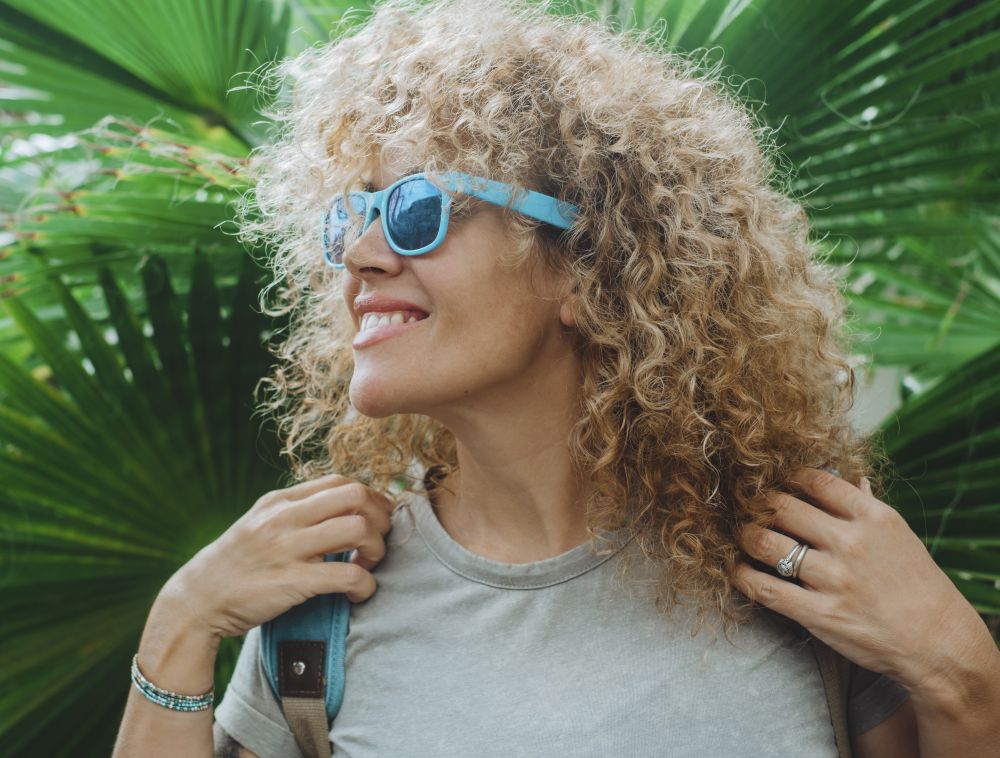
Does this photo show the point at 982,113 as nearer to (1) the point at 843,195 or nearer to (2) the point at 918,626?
(1) the point at 843,195

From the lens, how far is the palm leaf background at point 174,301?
5.29 ft

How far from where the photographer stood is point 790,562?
4.17 feet

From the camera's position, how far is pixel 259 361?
5.81 ft

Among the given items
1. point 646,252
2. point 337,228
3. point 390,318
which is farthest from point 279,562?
point 646,252

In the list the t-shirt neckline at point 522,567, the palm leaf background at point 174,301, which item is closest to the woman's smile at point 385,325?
the t-shirt neckline at point 522,567

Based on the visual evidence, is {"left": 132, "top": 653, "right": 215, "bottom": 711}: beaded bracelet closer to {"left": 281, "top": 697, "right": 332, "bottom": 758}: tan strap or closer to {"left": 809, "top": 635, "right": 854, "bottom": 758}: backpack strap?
{"left": 281, "top": 697, "right": 332, "bottom": 758}: tan strap

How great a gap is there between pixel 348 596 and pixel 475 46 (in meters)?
0.85

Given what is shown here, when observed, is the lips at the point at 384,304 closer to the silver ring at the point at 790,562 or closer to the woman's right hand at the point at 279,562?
the woman's right hand at the point at 279,562

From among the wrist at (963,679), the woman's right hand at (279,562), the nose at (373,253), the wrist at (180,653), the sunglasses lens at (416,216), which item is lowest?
the wrist at (180,653)

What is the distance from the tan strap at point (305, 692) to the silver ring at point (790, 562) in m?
0.67

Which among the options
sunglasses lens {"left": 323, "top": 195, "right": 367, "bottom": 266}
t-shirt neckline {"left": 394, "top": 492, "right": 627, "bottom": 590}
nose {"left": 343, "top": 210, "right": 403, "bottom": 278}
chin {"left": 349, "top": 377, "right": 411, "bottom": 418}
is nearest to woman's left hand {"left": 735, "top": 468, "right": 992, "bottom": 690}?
t-shirt neckline {"left": 394, "top": 492, "right": 627, "bottom": 590}

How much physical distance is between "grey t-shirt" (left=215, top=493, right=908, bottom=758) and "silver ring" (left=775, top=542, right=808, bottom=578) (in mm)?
99

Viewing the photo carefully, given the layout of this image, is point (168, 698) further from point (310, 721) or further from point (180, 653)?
point (310, 721)

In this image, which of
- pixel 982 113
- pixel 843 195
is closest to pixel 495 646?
pixel 843 195
